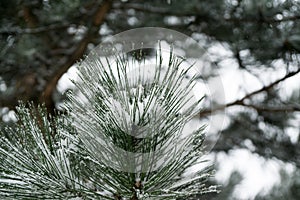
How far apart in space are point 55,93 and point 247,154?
828 millimetres

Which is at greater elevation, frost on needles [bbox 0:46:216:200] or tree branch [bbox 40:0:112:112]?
tree branch [bbox 40:0:112:112]

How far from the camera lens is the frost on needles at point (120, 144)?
21.6 inches

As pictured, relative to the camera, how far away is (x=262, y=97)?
5.93ft

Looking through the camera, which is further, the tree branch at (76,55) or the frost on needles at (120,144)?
the tree branch at (76,55)

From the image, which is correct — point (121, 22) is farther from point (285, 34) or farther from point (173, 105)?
point (173, 105)

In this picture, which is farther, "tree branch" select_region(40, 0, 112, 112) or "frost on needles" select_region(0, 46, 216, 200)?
"tree branch" select_region(40, 0, 112, 112)

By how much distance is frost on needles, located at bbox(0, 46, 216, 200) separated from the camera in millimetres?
548

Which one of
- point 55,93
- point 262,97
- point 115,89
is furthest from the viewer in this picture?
point 55,93

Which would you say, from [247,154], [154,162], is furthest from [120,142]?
[247,154]

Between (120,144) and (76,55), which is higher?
(76,55)

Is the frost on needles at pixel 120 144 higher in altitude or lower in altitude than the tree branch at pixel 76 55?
lower

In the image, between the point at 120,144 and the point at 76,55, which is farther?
the point at 76,55

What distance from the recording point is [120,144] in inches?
22.6

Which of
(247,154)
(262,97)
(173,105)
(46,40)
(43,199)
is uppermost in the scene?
(46,40)
